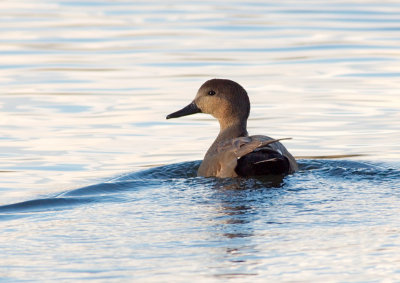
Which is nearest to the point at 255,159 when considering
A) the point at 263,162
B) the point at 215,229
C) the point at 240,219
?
the point at 263,162

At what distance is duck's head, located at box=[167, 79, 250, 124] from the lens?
10.8m

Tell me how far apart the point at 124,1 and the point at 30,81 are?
9911mm

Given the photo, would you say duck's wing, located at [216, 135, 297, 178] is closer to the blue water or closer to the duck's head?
the blue water

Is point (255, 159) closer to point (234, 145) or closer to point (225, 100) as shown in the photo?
point (234, 145)

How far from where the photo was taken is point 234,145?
9.58 meters

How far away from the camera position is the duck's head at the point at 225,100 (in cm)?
1077

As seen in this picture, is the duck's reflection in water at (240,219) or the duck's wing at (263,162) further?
the duck's wing at (263,162)

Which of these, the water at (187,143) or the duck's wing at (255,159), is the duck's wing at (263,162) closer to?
the duck's wing at (255,159)

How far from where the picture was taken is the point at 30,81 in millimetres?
15258

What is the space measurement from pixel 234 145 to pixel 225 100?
136 cm

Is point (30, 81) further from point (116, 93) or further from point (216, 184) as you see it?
point (216, 184)

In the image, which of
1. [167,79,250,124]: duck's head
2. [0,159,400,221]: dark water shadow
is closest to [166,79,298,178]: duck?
[167,79,250,124]: duck's head

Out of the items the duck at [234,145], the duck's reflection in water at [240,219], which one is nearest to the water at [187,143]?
the duck's reflection in water at [240,219]

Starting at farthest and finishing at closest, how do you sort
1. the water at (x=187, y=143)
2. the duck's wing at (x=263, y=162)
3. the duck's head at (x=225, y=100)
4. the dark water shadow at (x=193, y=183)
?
the duck's head at (x=225, y=100) → the duck's wing at (x=263, y=162) → the dark water shadow at (x=193, y=183) → the water at (x=187, y=143)
